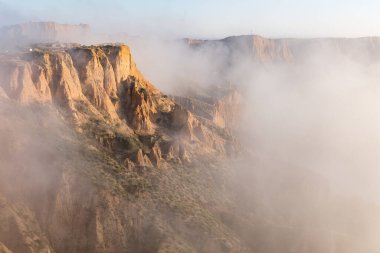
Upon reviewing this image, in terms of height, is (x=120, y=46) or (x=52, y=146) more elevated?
(x=120, y=46)

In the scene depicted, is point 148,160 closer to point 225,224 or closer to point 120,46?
point 225,224

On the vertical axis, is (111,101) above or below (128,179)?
above

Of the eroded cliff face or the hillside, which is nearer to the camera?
the hillside

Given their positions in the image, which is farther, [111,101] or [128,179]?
[111,101]

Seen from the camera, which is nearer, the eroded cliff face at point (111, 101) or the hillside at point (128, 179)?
the hillside at point (128, 179)

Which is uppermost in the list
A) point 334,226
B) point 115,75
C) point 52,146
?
point 115,75

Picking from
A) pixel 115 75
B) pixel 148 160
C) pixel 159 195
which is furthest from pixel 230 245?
pixel 115 75

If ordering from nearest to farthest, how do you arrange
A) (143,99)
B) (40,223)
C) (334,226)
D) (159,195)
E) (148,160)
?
(40,223) < (159,195) < (148,160) < (334,226) < (143,99)

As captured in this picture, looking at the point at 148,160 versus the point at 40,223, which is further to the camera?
the point at 148,160
